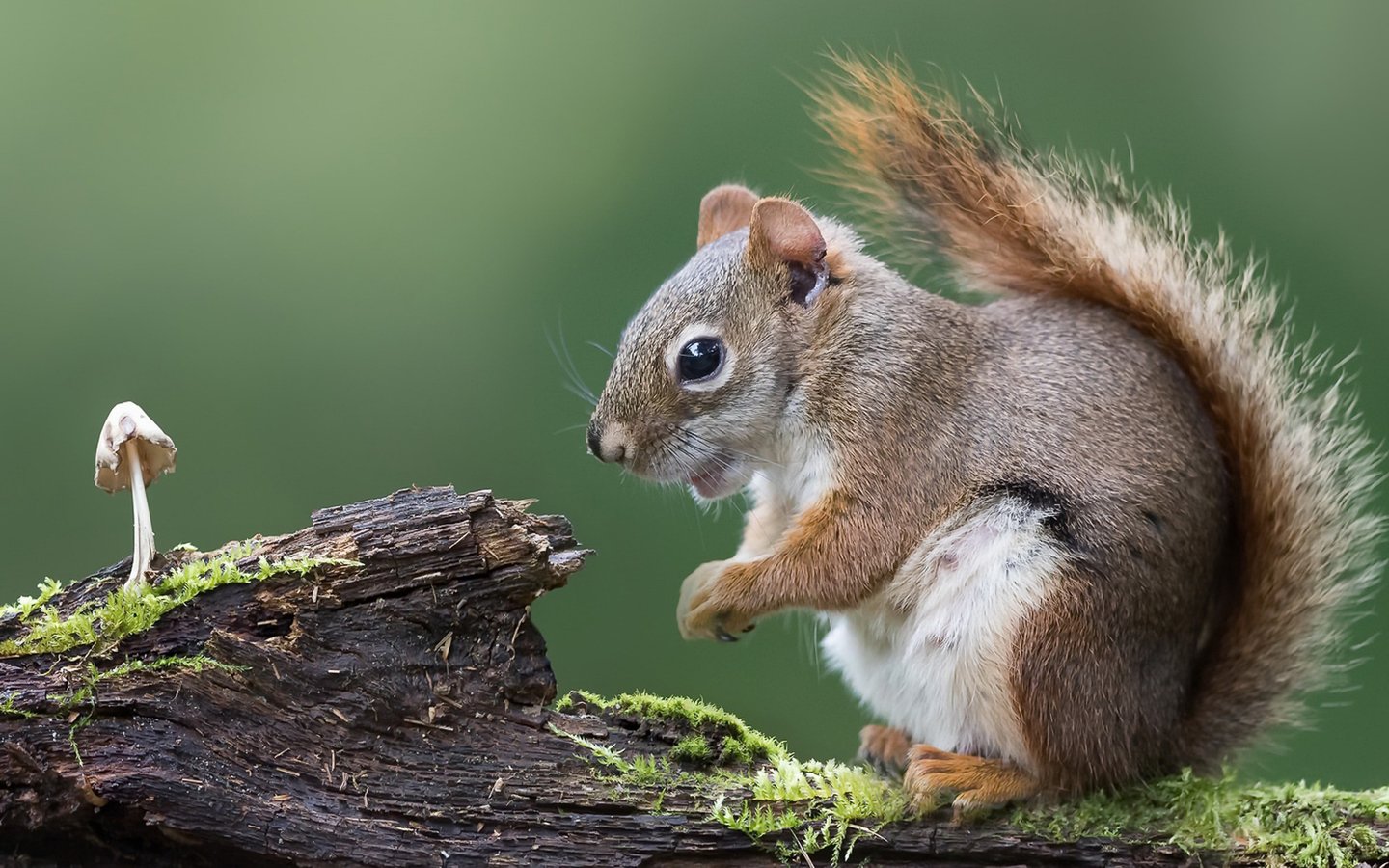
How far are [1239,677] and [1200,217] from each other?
2087 millimetres

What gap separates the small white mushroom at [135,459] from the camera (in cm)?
176

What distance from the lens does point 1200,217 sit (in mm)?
3822

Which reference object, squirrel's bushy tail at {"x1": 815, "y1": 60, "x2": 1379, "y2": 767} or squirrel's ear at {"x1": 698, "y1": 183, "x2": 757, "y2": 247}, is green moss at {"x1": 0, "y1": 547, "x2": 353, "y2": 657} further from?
squirrel's bushy tail at {"x1": 815, "y1": 60, "x2": 1379, "y2": 767}

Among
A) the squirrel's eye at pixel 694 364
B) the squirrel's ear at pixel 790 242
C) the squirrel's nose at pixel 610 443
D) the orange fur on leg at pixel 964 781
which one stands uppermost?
the squirrel's ear at pixel 790 242

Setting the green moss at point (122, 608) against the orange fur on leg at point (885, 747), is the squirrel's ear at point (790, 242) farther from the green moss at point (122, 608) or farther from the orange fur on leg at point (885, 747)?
the green moss at point (122, 608)

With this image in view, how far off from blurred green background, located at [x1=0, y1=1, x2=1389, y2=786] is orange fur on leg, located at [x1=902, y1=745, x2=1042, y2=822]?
179 cm

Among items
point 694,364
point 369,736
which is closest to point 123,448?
point 369,736

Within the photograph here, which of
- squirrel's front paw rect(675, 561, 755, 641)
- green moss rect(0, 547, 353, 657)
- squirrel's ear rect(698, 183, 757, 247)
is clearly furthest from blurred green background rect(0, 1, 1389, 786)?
green moss rect(0, 547, 353, 657)

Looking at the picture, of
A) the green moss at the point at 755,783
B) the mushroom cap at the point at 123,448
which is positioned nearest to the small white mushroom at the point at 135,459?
the mushroom cap at the point at 123,448

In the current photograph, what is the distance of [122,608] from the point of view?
1744mm

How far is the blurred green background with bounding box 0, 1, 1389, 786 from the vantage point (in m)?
3.79

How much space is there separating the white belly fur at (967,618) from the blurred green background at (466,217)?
165 centimetres

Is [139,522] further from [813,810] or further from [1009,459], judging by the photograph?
[1009,459]

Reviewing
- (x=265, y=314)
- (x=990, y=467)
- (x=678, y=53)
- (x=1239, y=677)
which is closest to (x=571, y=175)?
(x=678, y=53)
